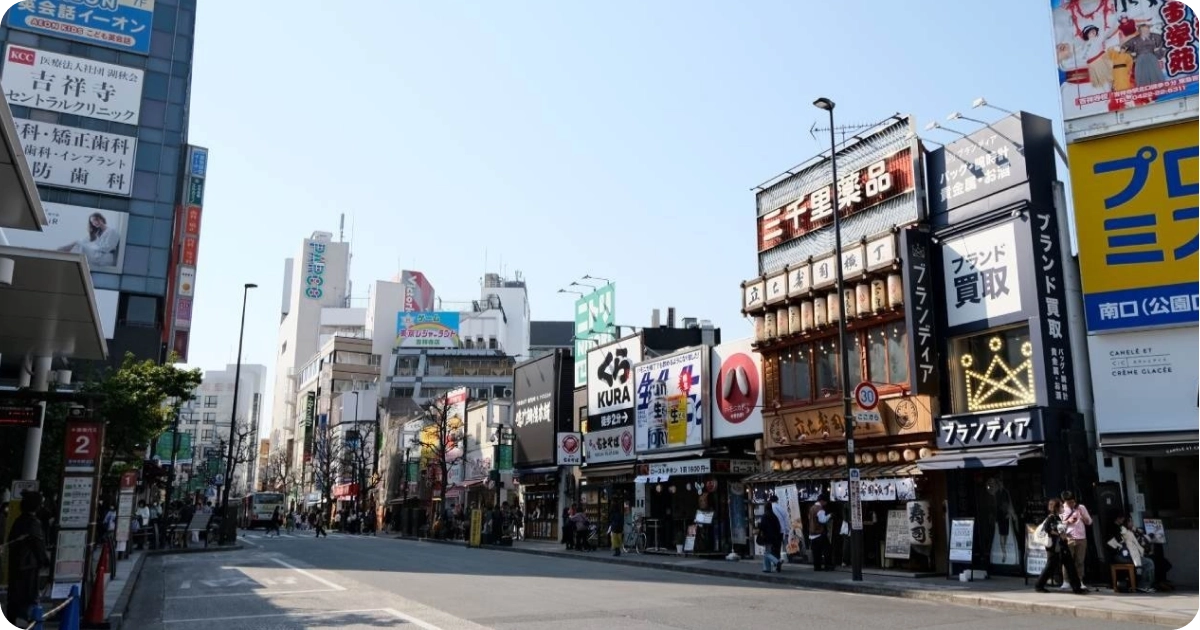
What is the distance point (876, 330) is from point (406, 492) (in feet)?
161

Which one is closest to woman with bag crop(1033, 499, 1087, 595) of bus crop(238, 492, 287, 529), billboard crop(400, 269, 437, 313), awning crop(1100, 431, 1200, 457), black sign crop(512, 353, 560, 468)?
awning crop(1100, 431, 1200, 457)

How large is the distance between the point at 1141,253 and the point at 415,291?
390 ft

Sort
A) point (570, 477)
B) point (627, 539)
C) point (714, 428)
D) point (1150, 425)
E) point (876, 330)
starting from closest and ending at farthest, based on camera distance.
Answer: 1. point (1150, 425)
2. point (876, 330)
3. point (714, 428)
4. point (627, 539)
5. point (570, 477)

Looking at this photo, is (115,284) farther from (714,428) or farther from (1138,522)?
(1138,522)

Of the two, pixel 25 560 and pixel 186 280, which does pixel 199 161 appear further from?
pixel 25 560

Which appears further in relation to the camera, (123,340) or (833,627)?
(123,340)

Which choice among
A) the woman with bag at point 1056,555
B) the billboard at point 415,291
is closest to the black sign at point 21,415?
the woman with bag at point 1056,555

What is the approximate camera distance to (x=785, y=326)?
27219mm

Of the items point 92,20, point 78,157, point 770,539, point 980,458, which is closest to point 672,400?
point 770,539

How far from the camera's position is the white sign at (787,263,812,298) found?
26241mm

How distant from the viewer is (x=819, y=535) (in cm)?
2281

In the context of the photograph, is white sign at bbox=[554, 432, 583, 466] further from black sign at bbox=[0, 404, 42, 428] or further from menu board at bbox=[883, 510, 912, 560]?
black sign at bbox=[0, 404, 42, 428]

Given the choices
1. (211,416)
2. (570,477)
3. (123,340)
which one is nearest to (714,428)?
(570,477)

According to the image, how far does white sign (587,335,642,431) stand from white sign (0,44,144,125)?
31317 millimetres
